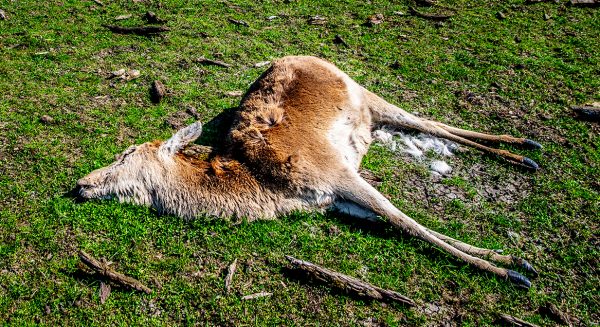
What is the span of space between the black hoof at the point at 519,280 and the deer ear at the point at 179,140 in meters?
3.38

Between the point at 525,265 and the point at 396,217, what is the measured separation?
1.15 meters

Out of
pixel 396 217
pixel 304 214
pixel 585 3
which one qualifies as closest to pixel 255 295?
pixel 304 214

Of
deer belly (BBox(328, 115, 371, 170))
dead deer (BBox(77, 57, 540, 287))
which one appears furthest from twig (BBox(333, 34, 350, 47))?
dead deer (BBox(77, 57, 540, 287))

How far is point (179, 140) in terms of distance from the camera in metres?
4.61

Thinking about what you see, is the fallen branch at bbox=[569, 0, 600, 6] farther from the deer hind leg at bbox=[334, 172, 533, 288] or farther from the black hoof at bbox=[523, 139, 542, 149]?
the deer hind leg at bbox=[334, 172, 533, 288]

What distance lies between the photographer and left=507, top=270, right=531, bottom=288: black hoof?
357 cm

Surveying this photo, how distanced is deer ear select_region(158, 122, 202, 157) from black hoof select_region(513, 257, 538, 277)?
3410mm

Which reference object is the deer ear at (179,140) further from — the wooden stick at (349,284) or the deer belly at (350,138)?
the wooden stick at (349,284)

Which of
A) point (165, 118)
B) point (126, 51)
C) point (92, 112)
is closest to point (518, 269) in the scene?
point (165, 118)

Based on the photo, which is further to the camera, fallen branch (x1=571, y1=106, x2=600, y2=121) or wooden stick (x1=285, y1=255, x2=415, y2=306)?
fallen branch (x1=571, y1=106, x2=600, y2=121)

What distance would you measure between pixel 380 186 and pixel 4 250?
3686mm

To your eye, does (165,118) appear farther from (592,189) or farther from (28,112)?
(592,189)

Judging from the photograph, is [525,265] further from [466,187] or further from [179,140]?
[179,140]

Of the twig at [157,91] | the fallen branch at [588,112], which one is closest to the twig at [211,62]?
the twig at [157,91]
